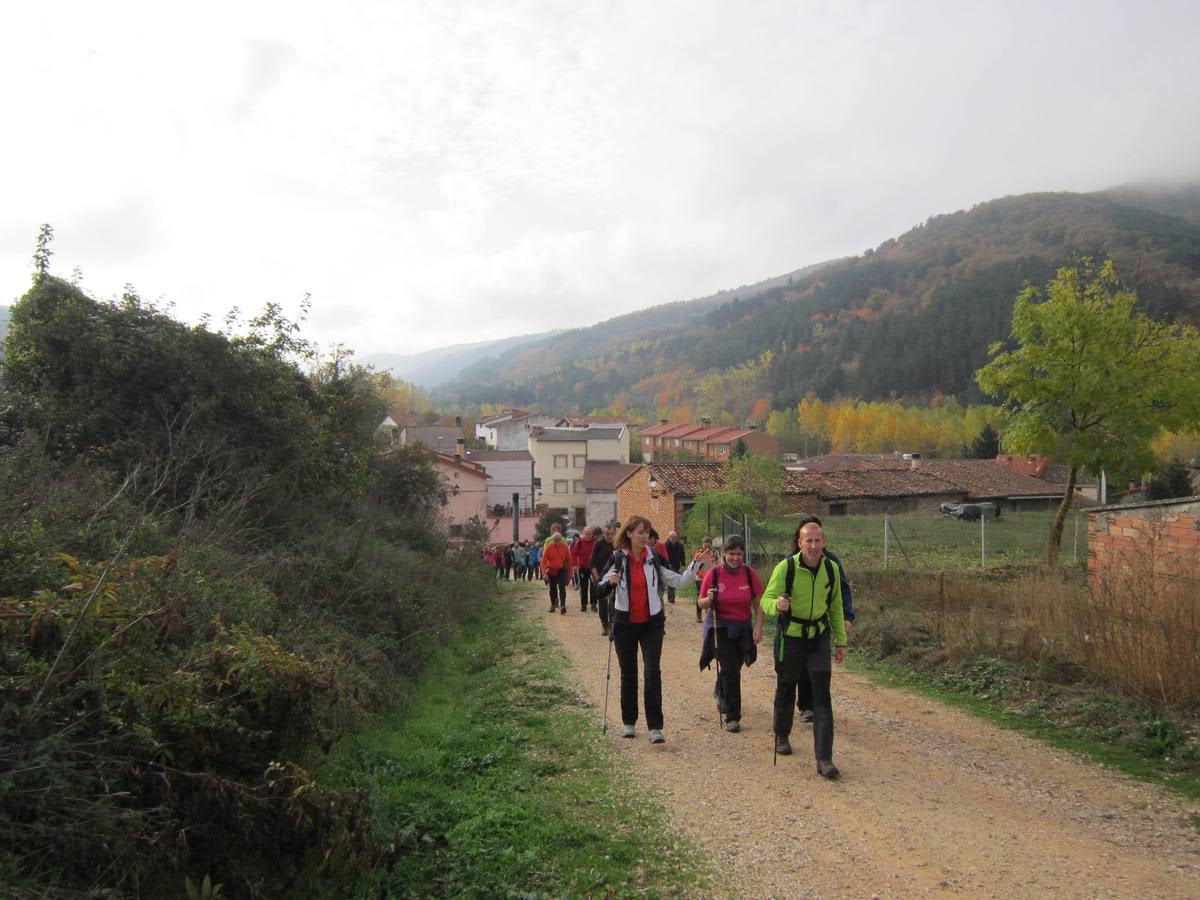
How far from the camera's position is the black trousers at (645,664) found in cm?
679

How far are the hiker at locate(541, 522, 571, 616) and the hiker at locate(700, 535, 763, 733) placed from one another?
334 inches

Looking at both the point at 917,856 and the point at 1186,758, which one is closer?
the point at 917,856

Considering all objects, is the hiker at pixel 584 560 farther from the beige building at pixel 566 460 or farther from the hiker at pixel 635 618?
the beige building at pixel 566 460

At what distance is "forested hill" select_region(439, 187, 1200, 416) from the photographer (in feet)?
382

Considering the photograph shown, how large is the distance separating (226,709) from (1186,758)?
6.36 m

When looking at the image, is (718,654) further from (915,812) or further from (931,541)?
(931,541)

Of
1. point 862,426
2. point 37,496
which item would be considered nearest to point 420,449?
point 37,496

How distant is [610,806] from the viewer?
538 centimetres

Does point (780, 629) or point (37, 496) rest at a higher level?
point (37, 496)

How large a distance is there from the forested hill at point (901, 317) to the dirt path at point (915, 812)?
9270cm

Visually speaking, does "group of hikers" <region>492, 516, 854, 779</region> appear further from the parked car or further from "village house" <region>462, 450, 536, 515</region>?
"village house" <region>462, 450, 536, 515</region>

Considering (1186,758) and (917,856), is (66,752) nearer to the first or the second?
(917,856)

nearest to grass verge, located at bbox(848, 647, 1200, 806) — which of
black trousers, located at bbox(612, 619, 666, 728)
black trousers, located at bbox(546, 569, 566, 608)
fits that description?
black trousers, located at bbox(612, 619, 666, 728)

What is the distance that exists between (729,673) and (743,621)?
0.47 meters
